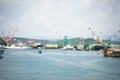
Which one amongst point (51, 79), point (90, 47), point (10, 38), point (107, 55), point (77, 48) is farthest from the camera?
point (77, 48)

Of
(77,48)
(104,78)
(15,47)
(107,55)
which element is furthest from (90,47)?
(104,78)

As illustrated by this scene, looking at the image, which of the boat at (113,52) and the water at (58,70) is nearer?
the water at (58,70)

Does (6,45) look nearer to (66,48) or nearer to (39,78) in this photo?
(66,48)

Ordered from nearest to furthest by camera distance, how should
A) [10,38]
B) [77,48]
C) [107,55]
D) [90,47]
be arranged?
[107,55] → [10,38] → [90,47] → [77,48]

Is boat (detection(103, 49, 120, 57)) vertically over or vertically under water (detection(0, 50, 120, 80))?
over

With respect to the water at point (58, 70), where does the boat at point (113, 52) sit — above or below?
above

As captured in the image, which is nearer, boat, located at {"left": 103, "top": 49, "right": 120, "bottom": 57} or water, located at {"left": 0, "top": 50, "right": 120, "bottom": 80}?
water, located at {"left": 0, "top": 50, "right": 120, "bottom": 80}

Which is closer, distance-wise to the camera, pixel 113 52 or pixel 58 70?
pixel 58 70

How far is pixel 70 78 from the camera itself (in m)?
20.0

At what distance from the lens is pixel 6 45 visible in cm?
13912

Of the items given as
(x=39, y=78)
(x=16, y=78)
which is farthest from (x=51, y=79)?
(x=16, y=78)

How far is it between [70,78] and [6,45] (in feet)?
411

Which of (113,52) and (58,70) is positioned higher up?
(113,52)

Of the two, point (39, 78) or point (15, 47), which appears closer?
point (39, 78)
